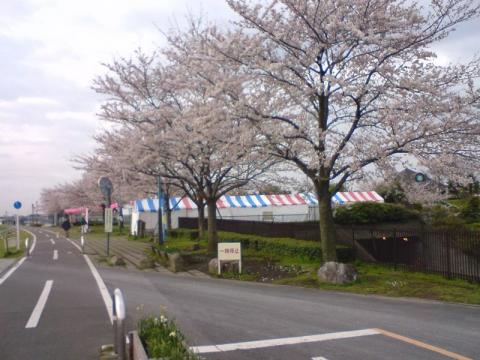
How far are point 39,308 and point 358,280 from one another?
7.64 meters

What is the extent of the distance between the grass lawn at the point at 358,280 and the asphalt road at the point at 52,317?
4.97m

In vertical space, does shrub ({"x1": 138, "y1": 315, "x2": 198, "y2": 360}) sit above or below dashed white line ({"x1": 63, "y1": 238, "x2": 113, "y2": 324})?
above

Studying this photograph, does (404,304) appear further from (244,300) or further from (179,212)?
(179,212)

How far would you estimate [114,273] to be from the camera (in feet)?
50.8

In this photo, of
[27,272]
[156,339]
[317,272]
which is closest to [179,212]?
[27,272]

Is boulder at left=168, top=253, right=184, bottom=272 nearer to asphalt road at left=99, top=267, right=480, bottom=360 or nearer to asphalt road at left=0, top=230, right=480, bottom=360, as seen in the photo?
asphalt road at left=0, top=230, right=480, bottom=360

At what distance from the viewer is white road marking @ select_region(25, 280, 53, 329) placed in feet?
26.7

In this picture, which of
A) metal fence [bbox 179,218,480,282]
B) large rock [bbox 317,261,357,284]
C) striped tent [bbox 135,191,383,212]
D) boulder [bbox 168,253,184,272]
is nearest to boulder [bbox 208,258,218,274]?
boulder [bbox 168,253,184,272]

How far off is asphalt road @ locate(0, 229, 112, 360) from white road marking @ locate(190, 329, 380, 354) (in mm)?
1503

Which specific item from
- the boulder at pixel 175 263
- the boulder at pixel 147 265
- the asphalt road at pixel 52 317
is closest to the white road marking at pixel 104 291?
the asphalt road at pixel 52 317

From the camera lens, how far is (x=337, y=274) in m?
12.4

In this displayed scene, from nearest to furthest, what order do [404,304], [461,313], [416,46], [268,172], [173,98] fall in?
[461,313] → [404,304] → [416,46] → [173,98] → [268,172]

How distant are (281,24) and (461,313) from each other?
25.7 ft

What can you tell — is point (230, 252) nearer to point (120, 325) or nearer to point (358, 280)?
point (358, 280)
